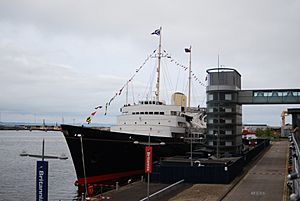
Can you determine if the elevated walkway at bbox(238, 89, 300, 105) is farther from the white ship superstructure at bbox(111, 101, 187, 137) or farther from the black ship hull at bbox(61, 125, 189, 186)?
the black ship hull at bbox(61, 125, 189, 186)

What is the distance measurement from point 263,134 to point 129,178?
124m

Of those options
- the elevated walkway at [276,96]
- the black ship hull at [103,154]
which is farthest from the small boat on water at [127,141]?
the elevated walkway at [276,96]

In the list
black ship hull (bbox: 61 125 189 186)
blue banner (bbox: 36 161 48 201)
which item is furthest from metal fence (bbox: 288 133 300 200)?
black ship hull (bbox: 61 125 189 186)

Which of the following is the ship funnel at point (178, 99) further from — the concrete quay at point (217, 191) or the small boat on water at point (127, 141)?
the concrete quay at point (217, 191)

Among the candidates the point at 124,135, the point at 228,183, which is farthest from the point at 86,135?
the point at 228,183

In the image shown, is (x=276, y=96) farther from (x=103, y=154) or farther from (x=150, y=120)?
(x=103, y=154)

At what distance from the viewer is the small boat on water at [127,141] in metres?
30.7

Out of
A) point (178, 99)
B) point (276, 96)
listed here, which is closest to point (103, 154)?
point (276, 96)

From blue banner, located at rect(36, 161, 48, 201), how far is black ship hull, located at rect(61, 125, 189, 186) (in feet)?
46.2

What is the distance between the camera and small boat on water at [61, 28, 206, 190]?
30.7m

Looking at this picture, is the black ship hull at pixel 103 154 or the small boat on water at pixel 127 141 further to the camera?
the small boat on water at pixel 127 141

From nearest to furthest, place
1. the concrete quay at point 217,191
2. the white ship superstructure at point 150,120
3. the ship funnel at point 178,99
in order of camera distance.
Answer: the concrete quay at point 217,191
the white ship superstructure at point 150,120
the ship funnel at point 178,99

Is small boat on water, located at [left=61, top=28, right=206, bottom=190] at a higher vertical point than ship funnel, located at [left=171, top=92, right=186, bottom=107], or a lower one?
lower

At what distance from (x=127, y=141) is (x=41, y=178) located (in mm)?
21055
